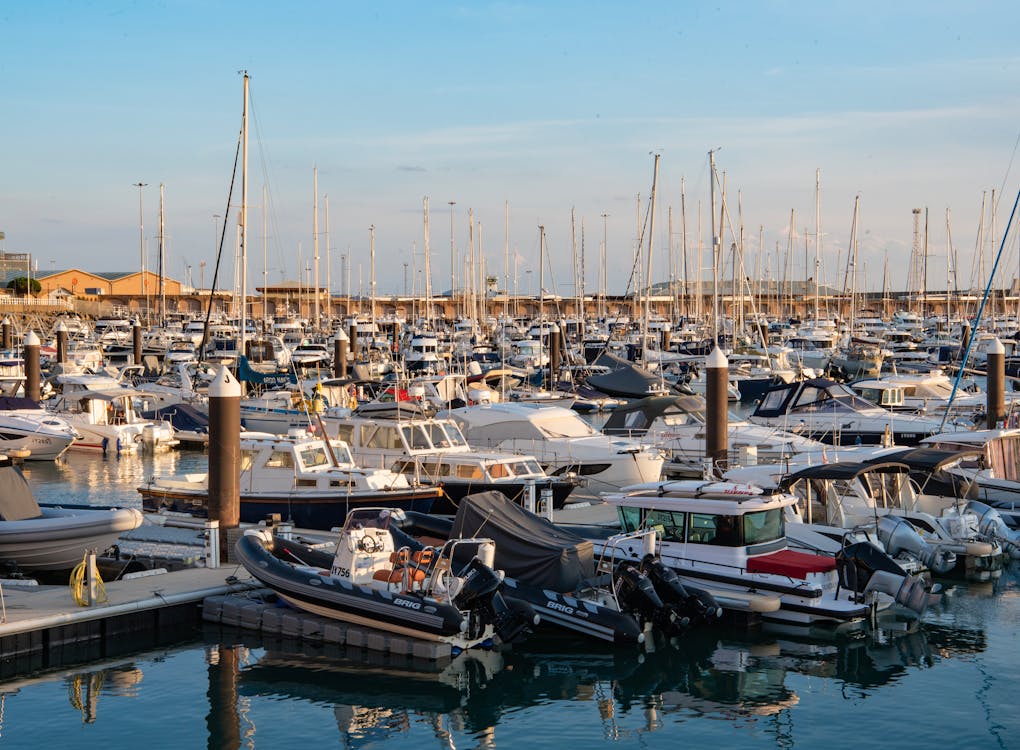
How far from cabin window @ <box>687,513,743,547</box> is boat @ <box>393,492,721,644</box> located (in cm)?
71

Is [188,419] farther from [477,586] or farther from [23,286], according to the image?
[23,286]

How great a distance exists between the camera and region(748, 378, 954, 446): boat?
113 ft

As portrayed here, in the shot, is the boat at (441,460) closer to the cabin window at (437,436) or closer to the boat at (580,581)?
the cabin window at (437,436)

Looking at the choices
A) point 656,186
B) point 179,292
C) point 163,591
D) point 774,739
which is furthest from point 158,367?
point 179,292

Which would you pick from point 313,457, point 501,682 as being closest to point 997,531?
point 501,682

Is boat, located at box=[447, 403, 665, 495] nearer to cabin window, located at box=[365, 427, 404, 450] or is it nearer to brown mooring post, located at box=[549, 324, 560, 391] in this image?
cabin window, located at box=[365, 427, 404, 450]

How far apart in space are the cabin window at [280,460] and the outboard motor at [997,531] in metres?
13.5

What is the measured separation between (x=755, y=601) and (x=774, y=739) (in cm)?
376

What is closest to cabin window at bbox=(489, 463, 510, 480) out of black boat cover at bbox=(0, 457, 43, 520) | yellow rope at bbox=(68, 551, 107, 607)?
black boat cover at bbox=(0, 457, 43, 520)

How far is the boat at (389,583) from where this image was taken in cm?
1677

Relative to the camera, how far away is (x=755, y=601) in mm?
18094

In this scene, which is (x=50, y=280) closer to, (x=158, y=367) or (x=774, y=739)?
(x=158, y=367)

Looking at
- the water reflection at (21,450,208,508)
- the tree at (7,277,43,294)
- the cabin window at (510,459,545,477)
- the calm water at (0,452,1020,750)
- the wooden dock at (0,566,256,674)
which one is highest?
the tree at (7,277,43,294)

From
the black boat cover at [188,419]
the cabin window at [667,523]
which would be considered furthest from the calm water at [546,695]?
the black boat cover at [188,419]
